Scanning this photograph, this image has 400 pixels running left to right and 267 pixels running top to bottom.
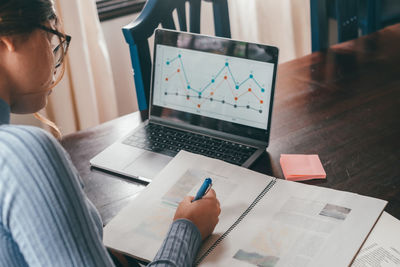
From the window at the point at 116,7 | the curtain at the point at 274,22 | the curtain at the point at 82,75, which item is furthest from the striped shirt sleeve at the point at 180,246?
the curtain at the point at 274,22

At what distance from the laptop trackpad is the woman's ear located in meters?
0.51

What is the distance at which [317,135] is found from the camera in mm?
1290

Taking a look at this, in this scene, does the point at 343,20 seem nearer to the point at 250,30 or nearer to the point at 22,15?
the point at 250,30

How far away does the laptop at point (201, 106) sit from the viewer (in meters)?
1.22

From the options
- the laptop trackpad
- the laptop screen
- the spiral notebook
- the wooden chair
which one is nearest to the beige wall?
the wooden chair

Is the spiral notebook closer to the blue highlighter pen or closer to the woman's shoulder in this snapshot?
the blue highlighter pen

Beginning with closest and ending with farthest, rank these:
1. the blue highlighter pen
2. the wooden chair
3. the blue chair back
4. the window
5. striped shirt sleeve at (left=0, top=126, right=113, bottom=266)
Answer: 1. striped shirt sleeve at (left=0, top=126, right=113, bottom=266)
2. the blue highlighter pen
3. the blue chair back
4. the wooden chair
5. the window

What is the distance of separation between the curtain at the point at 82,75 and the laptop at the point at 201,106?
3.34ft

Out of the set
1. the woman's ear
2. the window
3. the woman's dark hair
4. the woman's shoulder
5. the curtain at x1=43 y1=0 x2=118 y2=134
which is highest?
the woman's dark hair

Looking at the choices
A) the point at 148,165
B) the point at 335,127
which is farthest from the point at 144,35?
the point at 335,127

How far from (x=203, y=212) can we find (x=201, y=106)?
1.35ft

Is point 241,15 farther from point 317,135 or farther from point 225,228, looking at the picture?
point 225,228

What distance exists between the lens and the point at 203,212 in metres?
0.97

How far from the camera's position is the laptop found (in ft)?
4.00
